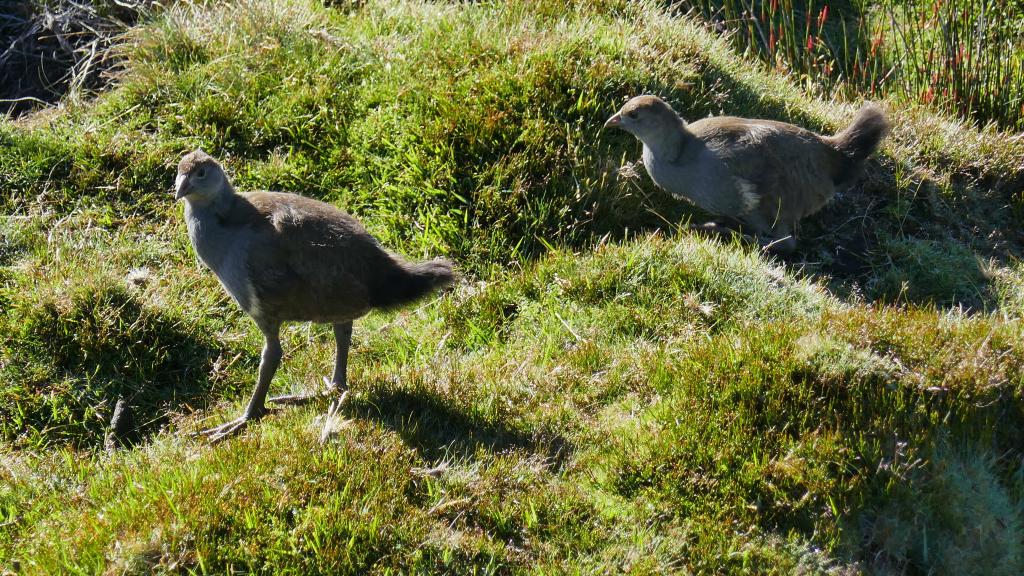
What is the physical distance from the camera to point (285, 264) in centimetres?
479

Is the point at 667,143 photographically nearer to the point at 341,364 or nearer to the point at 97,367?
the point at 341,364

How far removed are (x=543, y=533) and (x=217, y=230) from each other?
2.30 metres

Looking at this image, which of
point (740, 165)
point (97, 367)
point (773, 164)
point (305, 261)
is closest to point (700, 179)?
point (740, 165)

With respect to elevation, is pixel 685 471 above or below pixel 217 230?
below

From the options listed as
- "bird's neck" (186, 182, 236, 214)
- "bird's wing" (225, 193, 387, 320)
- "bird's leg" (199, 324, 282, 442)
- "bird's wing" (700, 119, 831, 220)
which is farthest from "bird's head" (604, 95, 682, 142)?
"bird's leg" (199, 324, 282, 442)

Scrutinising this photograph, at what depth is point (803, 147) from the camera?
6777mm

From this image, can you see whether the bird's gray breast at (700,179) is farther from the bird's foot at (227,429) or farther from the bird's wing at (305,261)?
the bird's foot at (227,429)

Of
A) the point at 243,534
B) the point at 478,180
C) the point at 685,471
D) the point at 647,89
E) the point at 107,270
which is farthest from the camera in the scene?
the point at 647,89

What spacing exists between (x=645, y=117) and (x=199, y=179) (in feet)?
10.2

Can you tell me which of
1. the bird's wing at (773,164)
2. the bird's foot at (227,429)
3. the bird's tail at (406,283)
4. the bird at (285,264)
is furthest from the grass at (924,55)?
the bird's foot at (227,429)

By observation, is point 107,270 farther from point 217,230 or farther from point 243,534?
point 243,534

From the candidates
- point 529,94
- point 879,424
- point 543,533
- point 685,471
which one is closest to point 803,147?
point 529,94

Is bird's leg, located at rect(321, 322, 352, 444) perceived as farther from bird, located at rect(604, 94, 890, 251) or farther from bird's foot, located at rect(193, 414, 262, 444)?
bird, located at rect(604, 94, 890, 251)

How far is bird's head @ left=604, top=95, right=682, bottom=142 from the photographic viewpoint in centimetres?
661
